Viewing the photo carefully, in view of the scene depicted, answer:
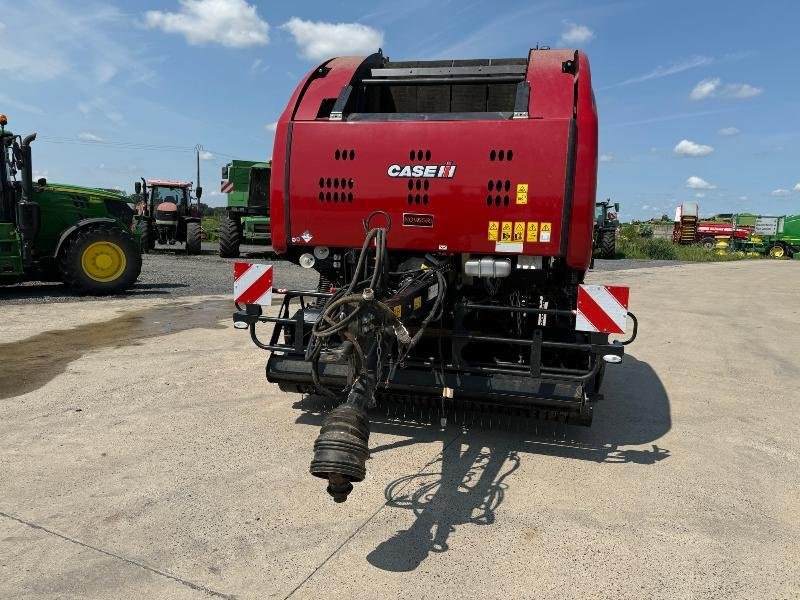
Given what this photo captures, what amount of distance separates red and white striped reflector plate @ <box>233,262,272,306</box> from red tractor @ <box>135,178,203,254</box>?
52.2 feet

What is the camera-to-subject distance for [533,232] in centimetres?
Result: 388

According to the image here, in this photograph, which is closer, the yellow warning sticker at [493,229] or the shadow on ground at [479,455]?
the shadow on ground at [479,455]

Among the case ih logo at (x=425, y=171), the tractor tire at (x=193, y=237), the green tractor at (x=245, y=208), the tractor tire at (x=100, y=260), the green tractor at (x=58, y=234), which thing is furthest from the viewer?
the tractor tire at (x=193, y=237)

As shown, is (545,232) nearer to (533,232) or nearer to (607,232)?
(533,232)

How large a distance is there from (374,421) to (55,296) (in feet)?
26.4

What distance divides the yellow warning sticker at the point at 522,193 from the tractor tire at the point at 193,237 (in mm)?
17097

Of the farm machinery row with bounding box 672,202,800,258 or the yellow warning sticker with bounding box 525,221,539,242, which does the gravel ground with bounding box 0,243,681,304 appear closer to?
the yellow warning sticker with bounding box 525,221,539,242

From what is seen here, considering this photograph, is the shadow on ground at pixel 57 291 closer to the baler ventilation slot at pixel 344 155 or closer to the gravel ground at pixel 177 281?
the gravel ground at pixel 177 281

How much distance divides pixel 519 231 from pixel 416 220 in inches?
27.0

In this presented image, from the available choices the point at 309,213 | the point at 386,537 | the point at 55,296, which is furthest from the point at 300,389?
the point at 55,296

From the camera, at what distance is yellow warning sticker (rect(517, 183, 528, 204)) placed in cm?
387

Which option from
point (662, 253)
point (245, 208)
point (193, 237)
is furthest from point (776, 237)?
point (193, 237)

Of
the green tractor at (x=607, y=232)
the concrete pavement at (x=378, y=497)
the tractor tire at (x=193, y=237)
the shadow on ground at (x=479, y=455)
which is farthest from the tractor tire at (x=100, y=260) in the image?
the green tractor at (x=607, y=232)

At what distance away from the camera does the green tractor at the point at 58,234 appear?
9.24 meters
